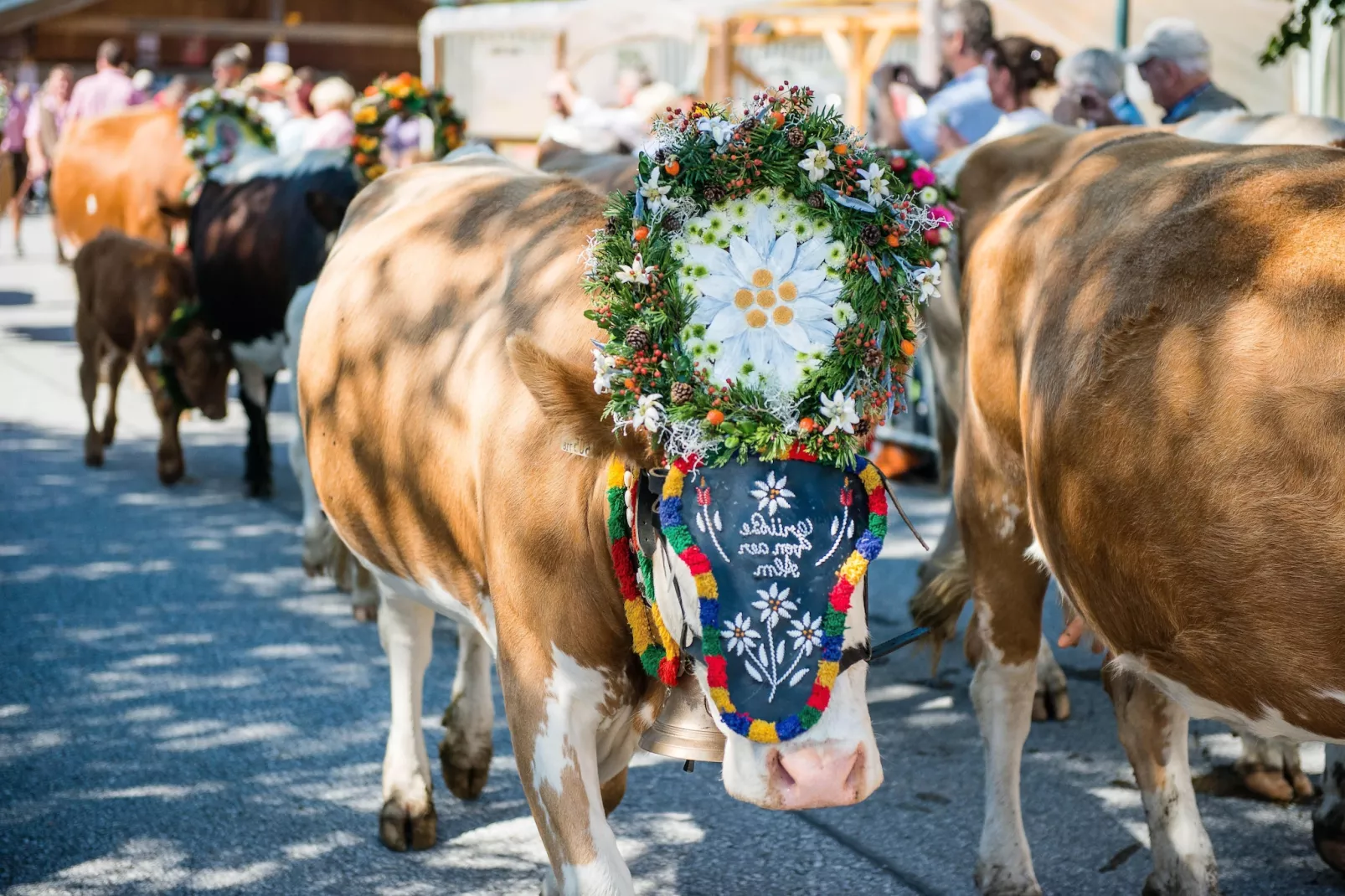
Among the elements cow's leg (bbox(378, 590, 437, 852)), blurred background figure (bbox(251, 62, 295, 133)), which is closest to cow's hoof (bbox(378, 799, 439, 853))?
cow's leg (bbox(378, 590, 437, 852))

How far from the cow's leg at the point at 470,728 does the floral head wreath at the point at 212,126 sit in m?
5.19

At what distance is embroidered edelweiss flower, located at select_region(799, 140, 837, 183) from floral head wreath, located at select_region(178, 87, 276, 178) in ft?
21.9

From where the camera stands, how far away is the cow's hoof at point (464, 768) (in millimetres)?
4484

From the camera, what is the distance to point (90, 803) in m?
4.40

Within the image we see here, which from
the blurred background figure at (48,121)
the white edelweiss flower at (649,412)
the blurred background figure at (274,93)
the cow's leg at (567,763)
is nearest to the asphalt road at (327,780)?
the cow's leg at (567,763)

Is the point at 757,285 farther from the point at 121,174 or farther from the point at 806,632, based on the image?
the point at 121,174

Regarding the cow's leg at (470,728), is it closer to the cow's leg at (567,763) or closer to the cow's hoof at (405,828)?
the cow's hoof at (405,828)

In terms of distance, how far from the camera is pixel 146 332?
8547 millimetres

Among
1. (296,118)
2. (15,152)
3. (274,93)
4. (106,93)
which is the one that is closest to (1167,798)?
(296,118)

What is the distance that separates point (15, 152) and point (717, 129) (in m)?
21.4

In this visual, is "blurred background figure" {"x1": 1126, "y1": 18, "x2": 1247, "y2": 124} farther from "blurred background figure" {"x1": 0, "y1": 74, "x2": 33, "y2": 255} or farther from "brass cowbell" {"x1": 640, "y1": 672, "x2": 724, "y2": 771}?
"blurred background figure" {"x1": 0, "y1": 74, "x2": 33, "y2": 255}

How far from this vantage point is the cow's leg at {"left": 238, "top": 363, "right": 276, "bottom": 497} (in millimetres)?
8180

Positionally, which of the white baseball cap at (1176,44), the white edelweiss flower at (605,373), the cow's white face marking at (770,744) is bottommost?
the cow's white face marking at (770,744)

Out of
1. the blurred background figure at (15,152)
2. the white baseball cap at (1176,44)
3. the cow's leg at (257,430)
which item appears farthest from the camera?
the blurred background figure at (15,152)
